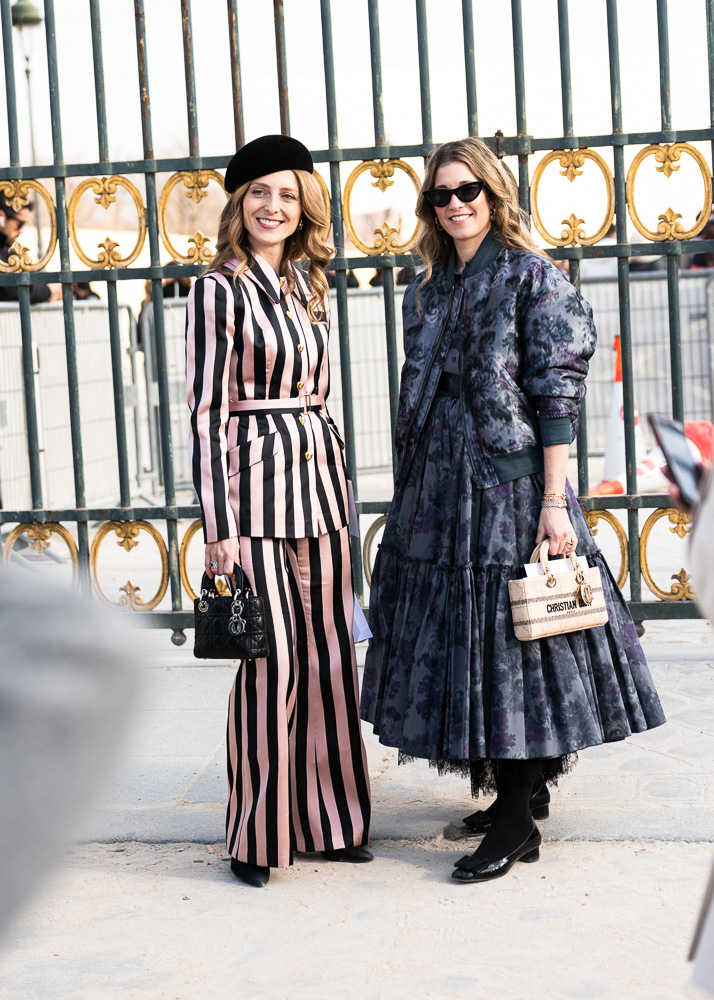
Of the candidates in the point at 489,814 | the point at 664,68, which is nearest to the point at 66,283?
the point at 664,68

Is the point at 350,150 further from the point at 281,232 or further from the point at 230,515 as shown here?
the point at 230,515

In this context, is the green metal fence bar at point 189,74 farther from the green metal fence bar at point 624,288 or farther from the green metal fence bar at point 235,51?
the green metal fence bar at point 624,288

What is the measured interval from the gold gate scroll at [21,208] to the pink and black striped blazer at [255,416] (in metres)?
1.62

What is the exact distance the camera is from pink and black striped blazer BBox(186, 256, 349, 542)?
119 inches

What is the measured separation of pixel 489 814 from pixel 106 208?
8.24 ft

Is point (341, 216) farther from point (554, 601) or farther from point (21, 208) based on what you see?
point (554, 601)

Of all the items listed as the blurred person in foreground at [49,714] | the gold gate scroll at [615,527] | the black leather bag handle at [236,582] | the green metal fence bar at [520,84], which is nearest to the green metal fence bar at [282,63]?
the green metal fence bar at [520,84]

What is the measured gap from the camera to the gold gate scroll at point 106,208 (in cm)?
443

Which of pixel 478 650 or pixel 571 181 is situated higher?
pixel 571 181

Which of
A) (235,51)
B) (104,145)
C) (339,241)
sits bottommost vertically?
(339,241)

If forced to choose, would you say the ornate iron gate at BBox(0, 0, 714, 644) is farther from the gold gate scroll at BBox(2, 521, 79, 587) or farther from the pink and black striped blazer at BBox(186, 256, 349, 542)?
the pink and black striped blazer at BBox(186, 256, 349, 542)

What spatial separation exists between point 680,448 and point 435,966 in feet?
4.76

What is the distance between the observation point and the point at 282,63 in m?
4.36

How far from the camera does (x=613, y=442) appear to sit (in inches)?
386
